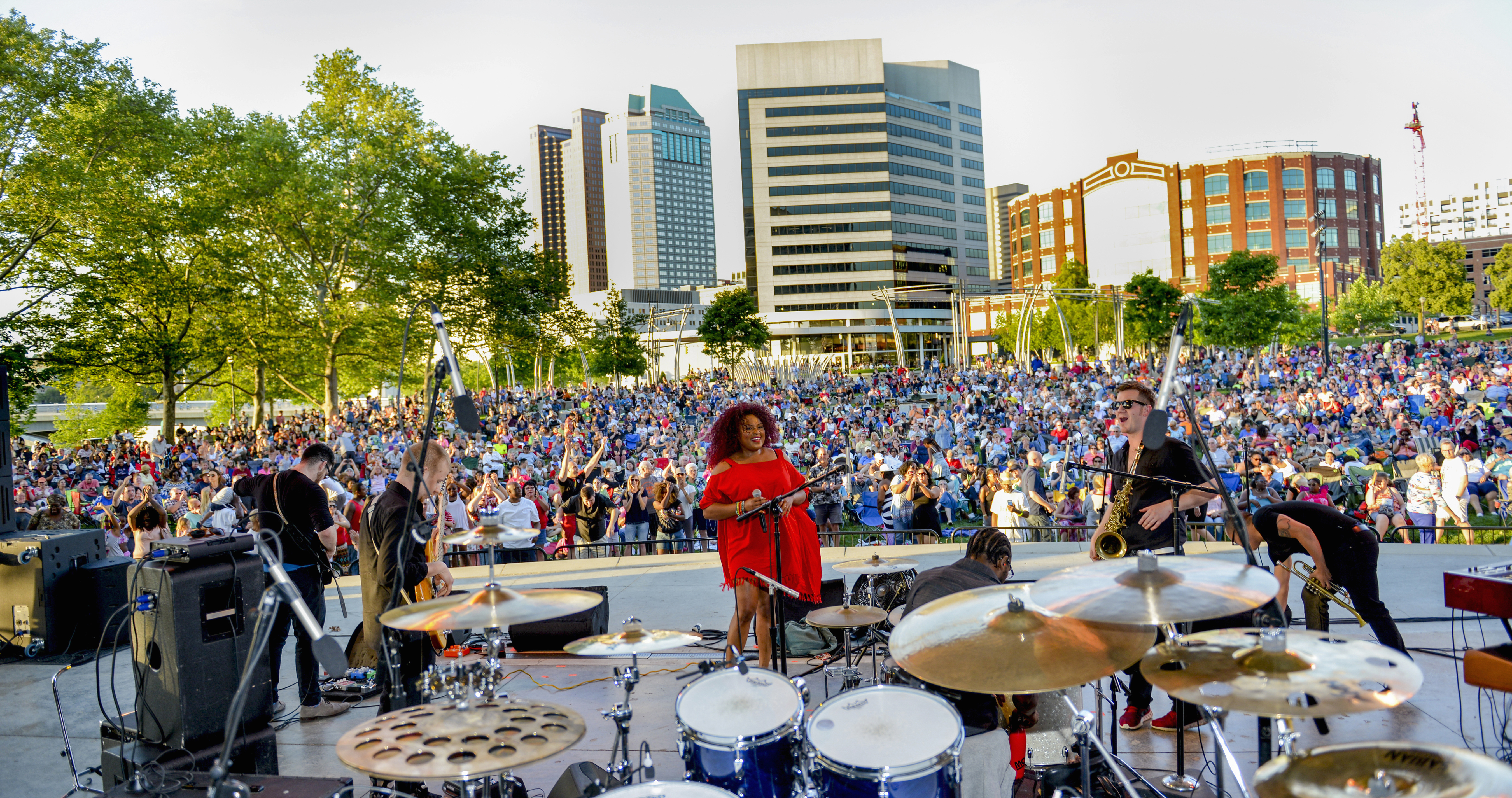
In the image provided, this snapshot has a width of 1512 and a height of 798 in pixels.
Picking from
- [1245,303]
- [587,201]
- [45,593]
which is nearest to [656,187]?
[587,201]

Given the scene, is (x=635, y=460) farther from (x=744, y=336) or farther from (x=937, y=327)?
(x=937, y=327)

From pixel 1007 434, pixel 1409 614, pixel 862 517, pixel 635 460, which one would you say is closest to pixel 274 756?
pixel 1409 614

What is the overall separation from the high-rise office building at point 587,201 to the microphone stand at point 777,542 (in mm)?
189321

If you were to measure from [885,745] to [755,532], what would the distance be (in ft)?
7.70

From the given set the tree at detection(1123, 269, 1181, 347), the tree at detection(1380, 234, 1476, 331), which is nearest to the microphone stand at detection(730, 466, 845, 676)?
the tree at detection(1123, 269, 1181, 347)

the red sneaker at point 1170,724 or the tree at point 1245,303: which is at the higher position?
the tree at point 1245,303

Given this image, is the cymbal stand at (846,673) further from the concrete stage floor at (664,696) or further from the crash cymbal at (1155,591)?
the crash cymbal at (1155,591)

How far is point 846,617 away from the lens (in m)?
4.84

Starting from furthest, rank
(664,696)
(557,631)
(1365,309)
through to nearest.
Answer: (1365,309), (557,631), (664,696)

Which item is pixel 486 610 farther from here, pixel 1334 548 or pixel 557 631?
pixel 1334 548

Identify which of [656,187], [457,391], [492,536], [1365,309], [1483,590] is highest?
[656,187]

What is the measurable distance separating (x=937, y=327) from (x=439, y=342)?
4072 inches

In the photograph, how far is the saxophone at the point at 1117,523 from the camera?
4570mm

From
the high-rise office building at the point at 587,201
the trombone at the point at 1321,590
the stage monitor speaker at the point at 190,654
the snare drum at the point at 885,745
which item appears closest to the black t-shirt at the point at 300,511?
the stage monitor speaker at the point at 190,654
